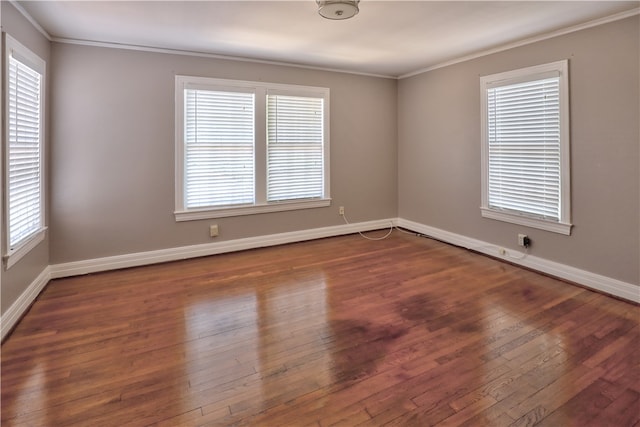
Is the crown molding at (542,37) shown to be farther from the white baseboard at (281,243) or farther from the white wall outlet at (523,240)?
the white baseboard at (281,243)

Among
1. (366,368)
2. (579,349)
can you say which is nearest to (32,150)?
(366,368)

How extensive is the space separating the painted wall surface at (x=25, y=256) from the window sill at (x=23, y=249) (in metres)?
0.04

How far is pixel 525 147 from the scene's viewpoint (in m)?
3.77

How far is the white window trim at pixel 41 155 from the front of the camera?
100 inches

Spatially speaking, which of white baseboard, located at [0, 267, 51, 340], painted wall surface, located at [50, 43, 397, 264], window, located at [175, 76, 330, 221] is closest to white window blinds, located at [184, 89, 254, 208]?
window, located at [175, 76, 330, 221]

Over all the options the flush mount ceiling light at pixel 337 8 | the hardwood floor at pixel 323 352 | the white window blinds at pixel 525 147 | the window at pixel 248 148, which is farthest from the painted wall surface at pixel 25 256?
the white window blinds at pixel 525 147

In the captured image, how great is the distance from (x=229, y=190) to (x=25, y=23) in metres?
2.36

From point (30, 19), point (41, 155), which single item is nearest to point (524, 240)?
point (41, 155)

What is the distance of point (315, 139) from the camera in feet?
16.2

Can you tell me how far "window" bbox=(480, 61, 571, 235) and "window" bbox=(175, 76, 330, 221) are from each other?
211 cm

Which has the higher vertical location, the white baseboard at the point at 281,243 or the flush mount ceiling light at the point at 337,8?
the flush mount ceiling light at the point at 337,8

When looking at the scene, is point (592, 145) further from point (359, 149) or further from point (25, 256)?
point (25, 256)

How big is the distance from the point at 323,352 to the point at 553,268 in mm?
2722

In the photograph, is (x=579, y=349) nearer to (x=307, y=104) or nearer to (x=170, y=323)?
(x=170, y=323)
